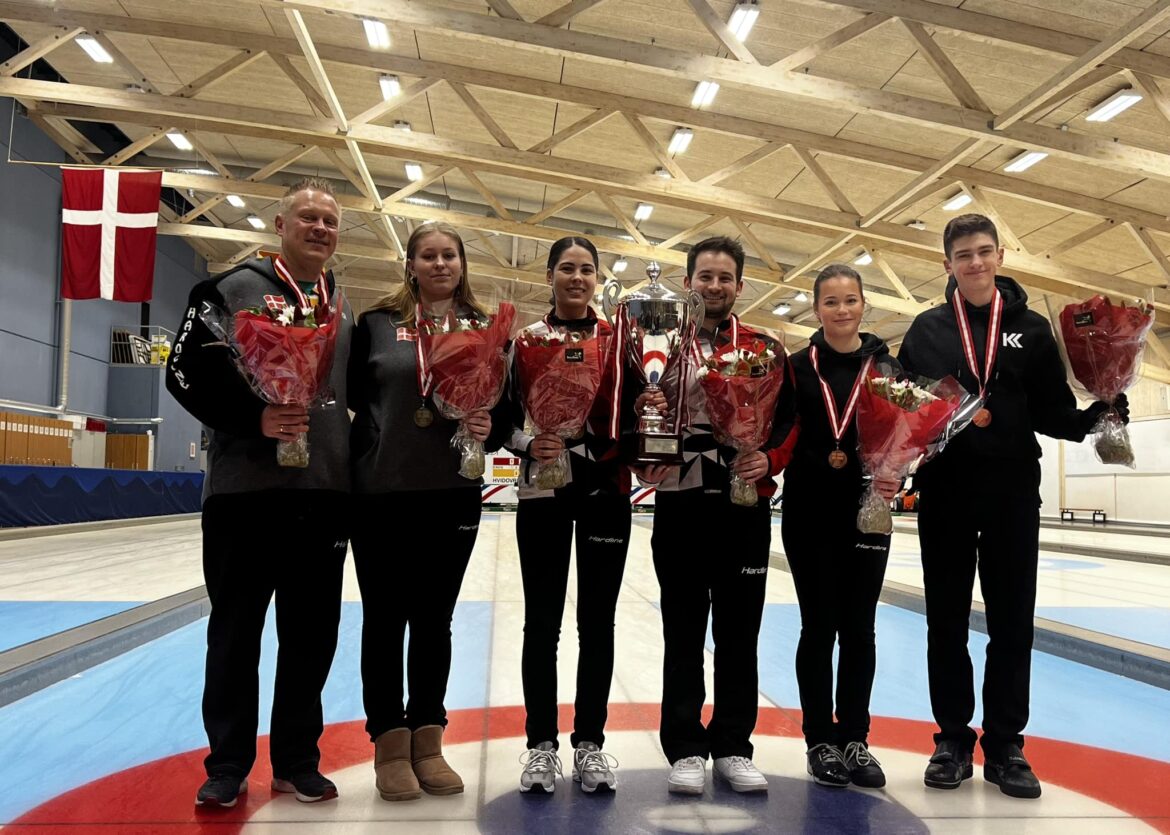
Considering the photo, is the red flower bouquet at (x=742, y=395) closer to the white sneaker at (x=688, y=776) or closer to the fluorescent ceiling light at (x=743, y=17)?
the white sneaker at (x=688, y=776)

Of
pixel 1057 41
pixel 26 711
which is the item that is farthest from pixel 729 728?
pixel 1057 41

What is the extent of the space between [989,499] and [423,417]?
5.12 ft

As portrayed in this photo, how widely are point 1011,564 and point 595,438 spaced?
1206 mm

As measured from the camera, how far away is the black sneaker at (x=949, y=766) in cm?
220

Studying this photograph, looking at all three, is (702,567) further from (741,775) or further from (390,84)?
(390,84)

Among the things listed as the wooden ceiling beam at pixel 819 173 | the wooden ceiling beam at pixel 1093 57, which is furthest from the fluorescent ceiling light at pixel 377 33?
the wooden ceiling beam at pixel 1093 57

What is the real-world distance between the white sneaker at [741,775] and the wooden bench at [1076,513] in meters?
16.2

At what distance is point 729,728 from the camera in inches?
88.4

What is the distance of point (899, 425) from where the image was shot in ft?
7.04

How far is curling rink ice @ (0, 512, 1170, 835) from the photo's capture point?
196 cm

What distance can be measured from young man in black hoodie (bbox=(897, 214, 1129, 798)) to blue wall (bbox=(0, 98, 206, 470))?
13569mm

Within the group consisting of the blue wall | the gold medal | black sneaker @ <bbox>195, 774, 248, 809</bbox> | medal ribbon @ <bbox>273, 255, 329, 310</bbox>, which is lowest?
black sneaker @ <bbox>195, 774, 248, 809</bbox>

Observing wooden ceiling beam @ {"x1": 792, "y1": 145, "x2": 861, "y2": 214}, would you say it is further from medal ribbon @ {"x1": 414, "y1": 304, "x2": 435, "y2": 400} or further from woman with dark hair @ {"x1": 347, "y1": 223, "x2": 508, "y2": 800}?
medal ribbon @ {"x1": 414, "y1": 304, "x2": 435, "y2": 400}

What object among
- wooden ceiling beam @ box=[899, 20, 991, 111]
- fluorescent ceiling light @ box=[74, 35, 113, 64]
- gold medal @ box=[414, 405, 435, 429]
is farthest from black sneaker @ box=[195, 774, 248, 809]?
fluorescent ceiling light @ box=[74, 35, 113, 64]
